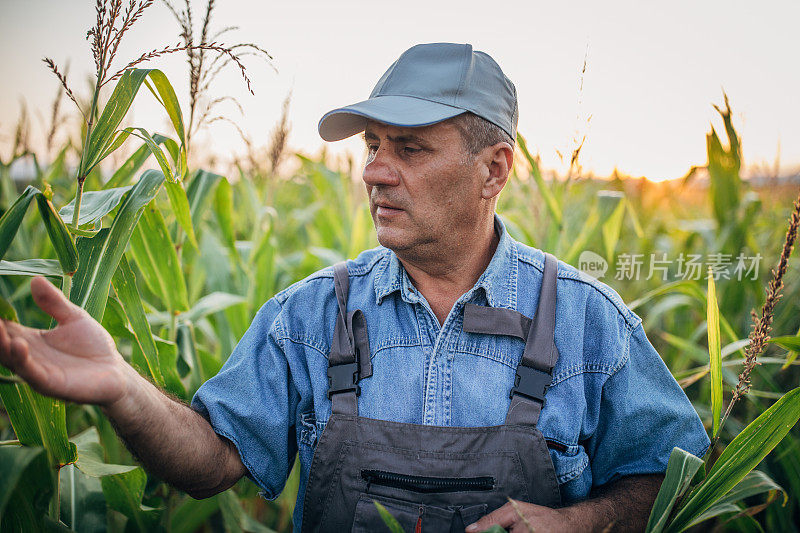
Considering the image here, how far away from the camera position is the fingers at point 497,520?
1201 mm

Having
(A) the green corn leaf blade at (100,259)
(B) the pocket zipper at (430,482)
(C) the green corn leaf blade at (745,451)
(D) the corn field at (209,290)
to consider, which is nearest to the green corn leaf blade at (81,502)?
(D) the corn field at (209,290)

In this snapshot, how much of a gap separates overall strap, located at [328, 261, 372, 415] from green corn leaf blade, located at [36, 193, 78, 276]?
24.5 inches

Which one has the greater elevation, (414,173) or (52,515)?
(414,173)

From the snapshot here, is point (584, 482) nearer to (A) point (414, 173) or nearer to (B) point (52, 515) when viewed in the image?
(A) point (414, 173)

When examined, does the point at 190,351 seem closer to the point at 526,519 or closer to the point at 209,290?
the point at 209,290

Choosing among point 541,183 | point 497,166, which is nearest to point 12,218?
point 497,166

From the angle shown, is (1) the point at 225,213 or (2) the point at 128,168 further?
(1) the point at 225,213

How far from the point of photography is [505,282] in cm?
150

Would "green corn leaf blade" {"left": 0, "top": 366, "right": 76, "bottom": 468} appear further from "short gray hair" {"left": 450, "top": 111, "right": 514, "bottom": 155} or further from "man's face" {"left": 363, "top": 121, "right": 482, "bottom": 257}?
"short gray hair" {"left": 450, "top": 111, "right": 514, "bottom": 155}

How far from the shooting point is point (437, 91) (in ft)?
4.64

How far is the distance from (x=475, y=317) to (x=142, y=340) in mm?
866

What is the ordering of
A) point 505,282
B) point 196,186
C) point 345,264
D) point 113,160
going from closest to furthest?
point 505,282
point 345,264
point 196,186
point 113,160

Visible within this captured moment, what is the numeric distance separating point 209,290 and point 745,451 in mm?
1913

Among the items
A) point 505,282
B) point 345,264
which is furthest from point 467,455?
point 345,264
